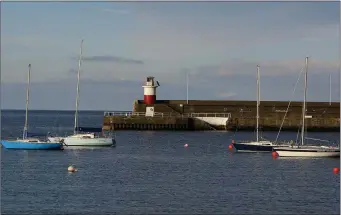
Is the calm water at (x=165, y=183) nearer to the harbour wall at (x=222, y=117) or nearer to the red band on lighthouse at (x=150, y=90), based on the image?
the harbour wall at (x=222, y=117)

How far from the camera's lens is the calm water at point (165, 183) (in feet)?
103

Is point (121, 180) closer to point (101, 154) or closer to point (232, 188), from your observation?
point (232, 188)

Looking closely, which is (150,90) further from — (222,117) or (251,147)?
(251,147)

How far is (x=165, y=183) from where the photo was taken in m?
38.8

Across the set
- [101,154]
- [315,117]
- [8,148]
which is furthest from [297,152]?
[315,117]

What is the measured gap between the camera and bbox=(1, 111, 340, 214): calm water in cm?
3133

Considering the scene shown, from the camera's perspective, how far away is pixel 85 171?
4434 cm

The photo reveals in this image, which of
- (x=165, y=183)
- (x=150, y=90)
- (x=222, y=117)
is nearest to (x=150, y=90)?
(x=150, y=90)

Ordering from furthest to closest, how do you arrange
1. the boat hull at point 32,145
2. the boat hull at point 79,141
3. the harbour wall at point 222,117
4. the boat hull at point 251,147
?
the harbour wall at point 222,117 → the boat hull at point 79,141 → the boat hull at point 32,145 → the boat hull at point 251,147

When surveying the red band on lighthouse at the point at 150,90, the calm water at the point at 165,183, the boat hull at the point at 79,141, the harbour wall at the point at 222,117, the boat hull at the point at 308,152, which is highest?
the red band on lighthouse at the point at 150,90

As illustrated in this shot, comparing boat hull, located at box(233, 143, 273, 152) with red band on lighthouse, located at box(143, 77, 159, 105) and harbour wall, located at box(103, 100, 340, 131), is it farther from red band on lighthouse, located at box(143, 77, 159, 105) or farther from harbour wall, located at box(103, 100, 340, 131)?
red band on lighthouse, located at box(143, 77, 159, 105)

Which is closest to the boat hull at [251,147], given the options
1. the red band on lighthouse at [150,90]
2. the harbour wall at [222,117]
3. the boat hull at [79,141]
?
the boat hull at [79,141]

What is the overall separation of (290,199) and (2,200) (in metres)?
13.0

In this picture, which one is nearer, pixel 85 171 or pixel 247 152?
pixel 85 171
